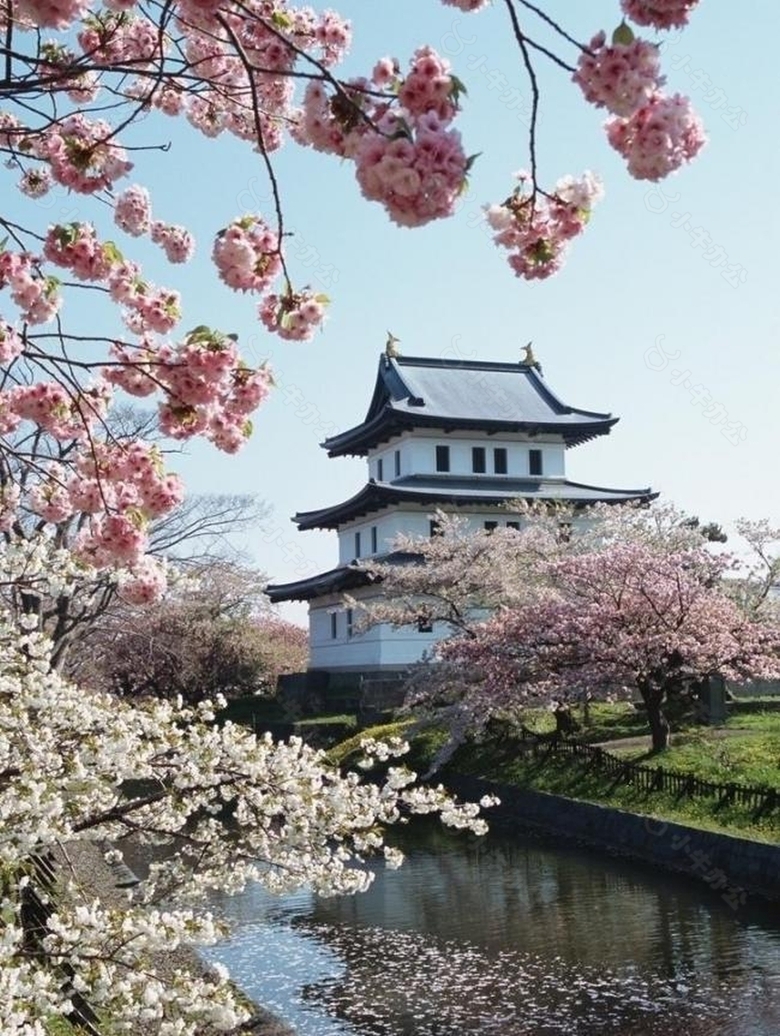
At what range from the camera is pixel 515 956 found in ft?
38.7

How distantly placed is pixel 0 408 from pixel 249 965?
805 centimetres

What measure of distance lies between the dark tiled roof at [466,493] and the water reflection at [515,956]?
A: 22.1 m

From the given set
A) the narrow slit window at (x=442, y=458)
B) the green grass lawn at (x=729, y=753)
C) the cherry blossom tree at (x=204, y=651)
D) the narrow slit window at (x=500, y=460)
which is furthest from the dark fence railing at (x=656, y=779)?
the narrow slit window at (x=500, y=460)

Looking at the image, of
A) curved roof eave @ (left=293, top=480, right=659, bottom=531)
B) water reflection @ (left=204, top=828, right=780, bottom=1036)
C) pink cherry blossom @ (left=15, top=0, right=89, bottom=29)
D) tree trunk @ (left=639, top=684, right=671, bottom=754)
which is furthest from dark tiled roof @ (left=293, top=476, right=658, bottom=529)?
pink cherry blossom @ (left=15, top=0, right=89, bottom=29)

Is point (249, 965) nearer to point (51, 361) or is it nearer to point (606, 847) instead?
point (606, 847)

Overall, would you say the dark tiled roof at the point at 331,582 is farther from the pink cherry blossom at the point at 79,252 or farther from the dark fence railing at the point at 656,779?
the pink cherry blossom at the point at 79,252

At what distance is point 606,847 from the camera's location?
1745 cm

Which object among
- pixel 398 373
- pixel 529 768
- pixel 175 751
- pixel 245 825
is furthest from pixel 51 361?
pixel 398 373

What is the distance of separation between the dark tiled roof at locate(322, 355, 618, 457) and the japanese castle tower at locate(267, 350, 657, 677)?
0.16ft

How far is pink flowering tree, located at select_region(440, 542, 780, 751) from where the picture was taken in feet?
66.5

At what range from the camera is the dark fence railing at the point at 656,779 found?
15.9 m

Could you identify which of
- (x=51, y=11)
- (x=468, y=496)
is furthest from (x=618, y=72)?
(x=468, y=496)

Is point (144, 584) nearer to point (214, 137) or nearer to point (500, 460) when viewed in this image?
point (214, 137)

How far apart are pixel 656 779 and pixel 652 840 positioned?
2.15 meters
